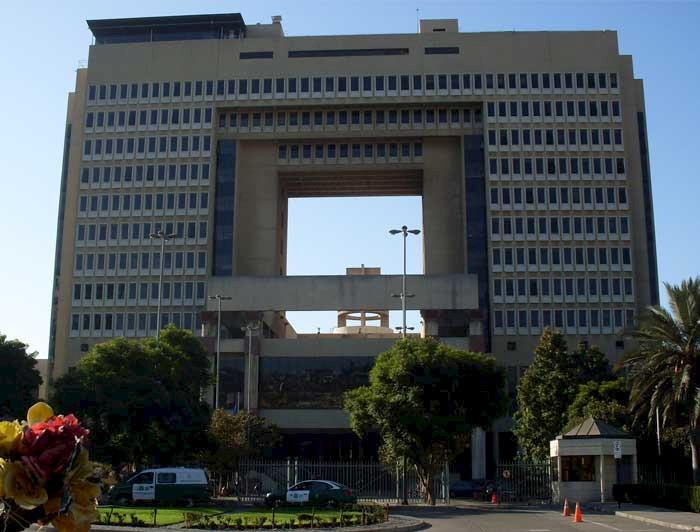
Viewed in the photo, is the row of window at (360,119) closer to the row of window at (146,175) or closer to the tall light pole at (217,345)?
the row of window at (146,175)

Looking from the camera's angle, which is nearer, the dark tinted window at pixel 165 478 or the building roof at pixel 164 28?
the dark tinted window at pixel 165 478

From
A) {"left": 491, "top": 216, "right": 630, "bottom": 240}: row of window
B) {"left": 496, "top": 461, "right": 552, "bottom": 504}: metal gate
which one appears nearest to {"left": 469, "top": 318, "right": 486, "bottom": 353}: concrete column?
{"left": 491, "top": 216, "right": 630, "bottom": 240}: row of window

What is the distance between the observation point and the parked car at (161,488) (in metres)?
38.9

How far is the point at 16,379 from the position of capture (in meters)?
50.3

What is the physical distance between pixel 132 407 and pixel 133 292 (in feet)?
132

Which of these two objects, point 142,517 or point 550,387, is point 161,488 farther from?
point 550,387

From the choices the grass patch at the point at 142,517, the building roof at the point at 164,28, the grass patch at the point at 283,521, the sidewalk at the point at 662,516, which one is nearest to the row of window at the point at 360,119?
the building roof at the point at 164,28

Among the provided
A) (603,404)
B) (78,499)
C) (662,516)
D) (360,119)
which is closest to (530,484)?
(603,404)

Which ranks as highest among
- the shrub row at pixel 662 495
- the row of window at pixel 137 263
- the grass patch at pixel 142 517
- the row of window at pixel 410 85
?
the row of window at pixel 410 85

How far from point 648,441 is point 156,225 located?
174 ft

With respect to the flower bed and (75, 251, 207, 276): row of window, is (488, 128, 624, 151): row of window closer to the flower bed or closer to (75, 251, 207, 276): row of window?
(75, 251, 207, 276): row of window

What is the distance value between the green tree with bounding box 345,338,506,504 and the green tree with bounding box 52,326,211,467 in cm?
1000

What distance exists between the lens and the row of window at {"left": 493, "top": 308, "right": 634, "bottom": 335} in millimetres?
83438

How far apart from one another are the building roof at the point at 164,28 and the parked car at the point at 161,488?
64.9 meters
